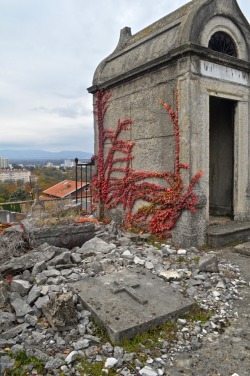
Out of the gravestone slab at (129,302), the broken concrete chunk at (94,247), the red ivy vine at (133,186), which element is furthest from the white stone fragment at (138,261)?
the red ivy vine at (133,186)

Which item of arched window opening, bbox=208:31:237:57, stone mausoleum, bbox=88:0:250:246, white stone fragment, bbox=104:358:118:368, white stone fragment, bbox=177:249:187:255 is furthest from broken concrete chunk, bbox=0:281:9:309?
arched window opening, bbox=208:31:237:57

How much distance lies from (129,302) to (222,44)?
6087 millimetres

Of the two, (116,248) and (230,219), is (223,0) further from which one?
(116,248)

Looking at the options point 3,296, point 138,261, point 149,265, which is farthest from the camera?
point 138,261

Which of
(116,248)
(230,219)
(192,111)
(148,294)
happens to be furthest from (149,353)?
(230,219)

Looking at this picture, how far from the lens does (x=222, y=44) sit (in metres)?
6.88

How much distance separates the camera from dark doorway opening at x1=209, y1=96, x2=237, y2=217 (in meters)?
7.98

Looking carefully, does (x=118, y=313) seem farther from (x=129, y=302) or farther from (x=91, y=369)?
(x=91, y=369)

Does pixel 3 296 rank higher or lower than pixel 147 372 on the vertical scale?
higher

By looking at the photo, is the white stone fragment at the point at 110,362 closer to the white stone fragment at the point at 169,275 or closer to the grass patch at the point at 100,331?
the grass patch at the point at 100,331

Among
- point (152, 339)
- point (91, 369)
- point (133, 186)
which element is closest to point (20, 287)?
point (91, 369)

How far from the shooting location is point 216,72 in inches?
256

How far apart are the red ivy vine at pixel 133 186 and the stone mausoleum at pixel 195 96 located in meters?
0.18

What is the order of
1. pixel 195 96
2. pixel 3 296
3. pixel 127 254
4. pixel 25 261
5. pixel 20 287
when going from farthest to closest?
1. pixel 195 96
2. pixel 127 254
3. pixel 25 261
4. pixel 20 287
5. pixel 3 296
